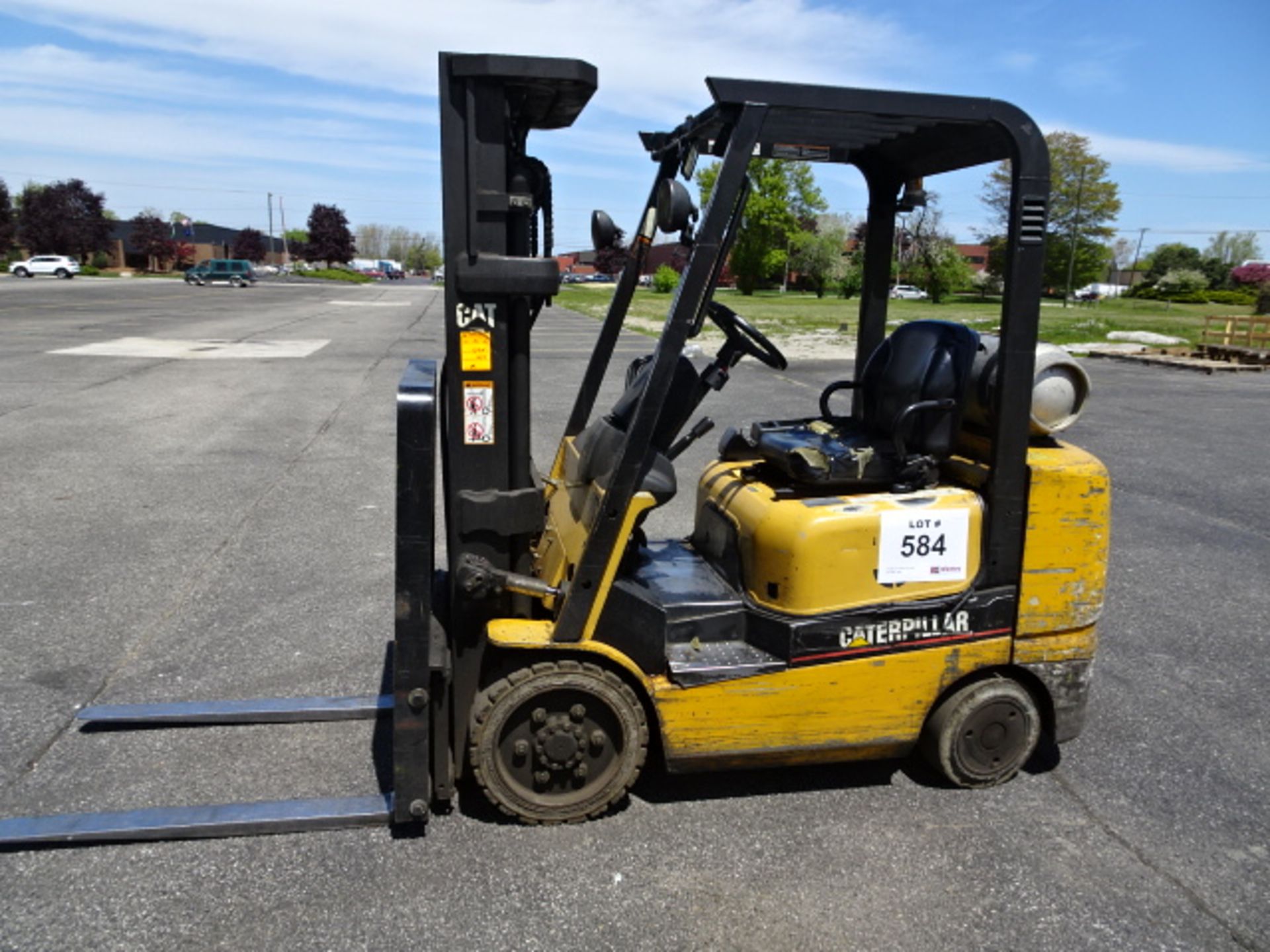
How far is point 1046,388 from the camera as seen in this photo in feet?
12.4

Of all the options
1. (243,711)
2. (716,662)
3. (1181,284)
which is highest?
(1181,284)

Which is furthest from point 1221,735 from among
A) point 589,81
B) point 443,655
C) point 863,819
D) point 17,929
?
point 17,929

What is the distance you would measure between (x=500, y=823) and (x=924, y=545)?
1.92m

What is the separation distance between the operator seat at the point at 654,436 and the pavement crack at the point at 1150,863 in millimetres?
2112

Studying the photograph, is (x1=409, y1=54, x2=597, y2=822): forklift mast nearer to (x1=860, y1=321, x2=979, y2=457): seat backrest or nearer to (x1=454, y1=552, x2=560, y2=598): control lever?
(x1=454, y1=552, x2=560, y2=598): control lever

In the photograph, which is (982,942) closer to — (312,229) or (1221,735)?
(1221,735)

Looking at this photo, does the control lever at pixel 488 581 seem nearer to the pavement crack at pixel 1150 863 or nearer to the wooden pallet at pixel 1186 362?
the pavement crack at pixel 1150 863

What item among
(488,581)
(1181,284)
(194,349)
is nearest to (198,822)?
(488,581)

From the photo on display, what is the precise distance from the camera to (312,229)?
123875 mm

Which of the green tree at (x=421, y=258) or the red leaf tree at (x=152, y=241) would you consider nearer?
the red leaf tree at (x=152, y=241)

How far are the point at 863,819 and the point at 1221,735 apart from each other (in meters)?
2.05

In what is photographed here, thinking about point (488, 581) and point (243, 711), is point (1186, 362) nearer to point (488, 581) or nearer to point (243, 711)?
point (488, 581)

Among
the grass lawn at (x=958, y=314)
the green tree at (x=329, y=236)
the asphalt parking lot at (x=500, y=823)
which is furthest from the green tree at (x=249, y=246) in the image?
the asphalt parking lot at (x=500, y=823)

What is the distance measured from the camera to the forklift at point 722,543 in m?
3.39
